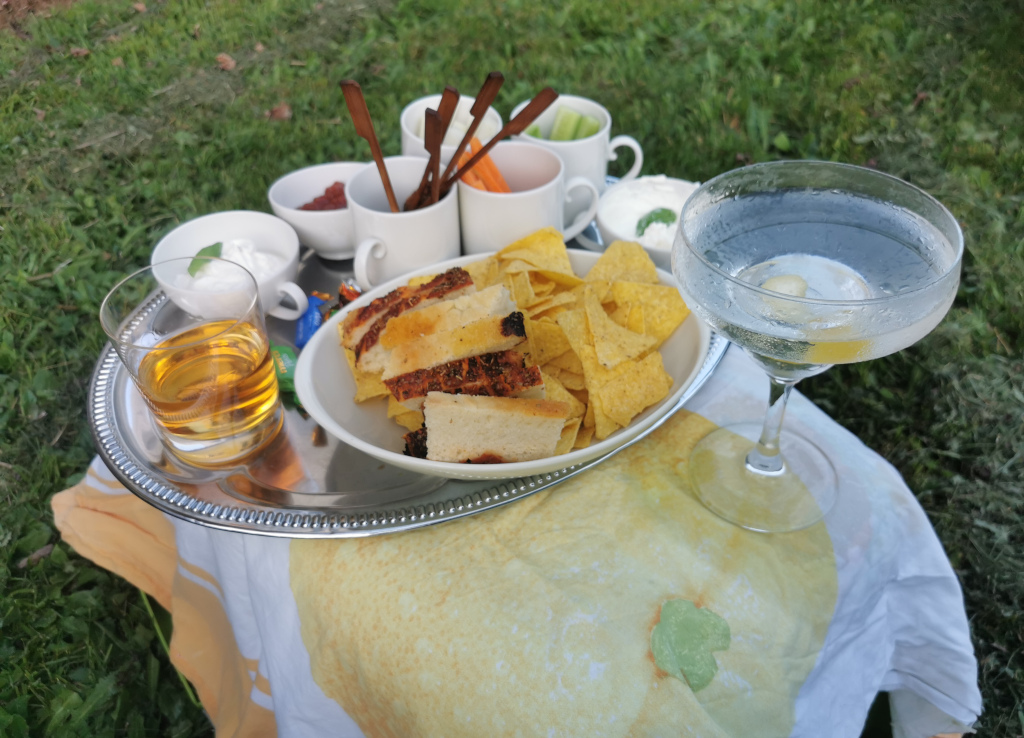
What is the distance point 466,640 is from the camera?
3.39ft

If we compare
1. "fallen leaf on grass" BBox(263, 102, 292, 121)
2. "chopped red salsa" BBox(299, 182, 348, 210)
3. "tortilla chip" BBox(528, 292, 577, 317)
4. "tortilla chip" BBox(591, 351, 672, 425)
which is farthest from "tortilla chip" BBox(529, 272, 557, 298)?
"fallen leaf on grass" BBox(263, 102, 292, 121)

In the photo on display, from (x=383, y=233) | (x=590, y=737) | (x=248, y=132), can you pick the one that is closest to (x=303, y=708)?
(x=590, y=737)

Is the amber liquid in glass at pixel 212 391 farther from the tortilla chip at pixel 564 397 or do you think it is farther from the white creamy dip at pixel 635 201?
the white creamy dip at pixel 635 201

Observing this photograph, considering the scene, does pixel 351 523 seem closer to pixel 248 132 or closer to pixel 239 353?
pixel 239 353

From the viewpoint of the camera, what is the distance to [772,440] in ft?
3.96

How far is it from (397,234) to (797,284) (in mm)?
827

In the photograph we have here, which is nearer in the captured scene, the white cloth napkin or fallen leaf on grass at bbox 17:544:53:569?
the white cloth napkin

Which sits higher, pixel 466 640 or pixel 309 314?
pixel 309 314

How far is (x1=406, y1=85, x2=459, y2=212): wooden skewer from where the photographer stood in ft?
4.63

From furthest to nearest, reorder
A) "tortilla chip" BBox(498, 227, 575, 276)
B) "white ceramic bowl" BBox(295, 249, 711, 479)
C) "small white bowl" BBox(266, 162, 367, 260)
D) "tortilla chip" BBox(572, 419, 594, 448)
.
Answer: "small white bowl" BBox(266, 162, 367, 260)
"tortilla chip" BBox(498, 227, 575, 276)
"tortilla chip" BBox(572, 419, 594, 448)
"white ceramic bowl" BBox(295, 249, 711, 479)

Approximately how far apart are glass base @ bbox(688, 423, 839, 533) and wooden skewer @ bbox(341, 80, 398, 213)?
0.81m

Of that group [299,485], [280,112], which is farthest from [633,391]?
[280,112]

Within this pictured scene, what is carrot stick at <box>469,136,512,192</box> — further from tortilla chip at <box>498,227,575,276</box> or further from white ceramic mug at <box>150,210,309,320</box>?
white ceramic mug at <box>150,210,309,320</box>

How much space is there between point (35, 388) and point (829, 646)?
2.03 metres
